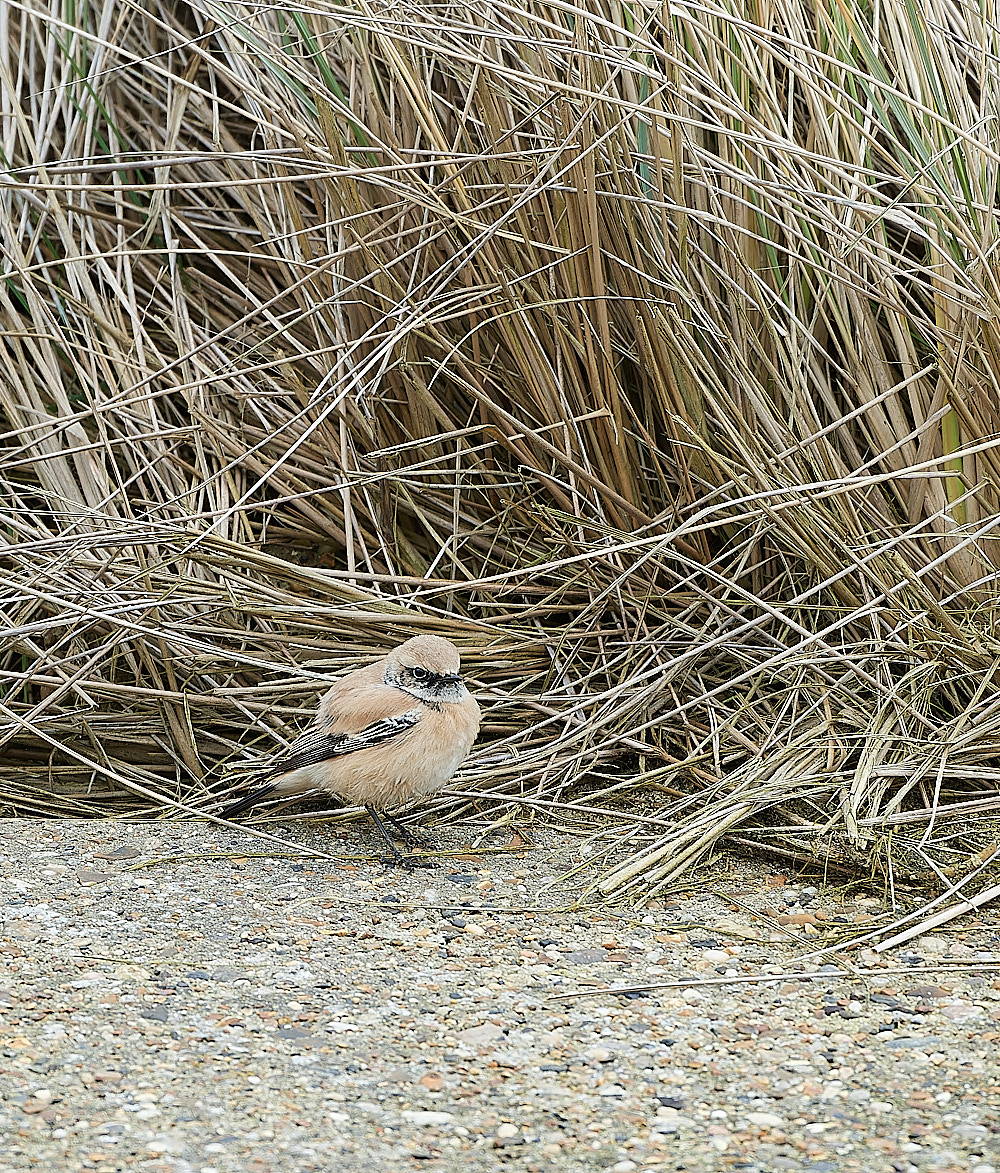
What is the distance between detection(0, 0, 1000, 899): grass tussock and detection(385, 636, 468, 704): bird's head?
0.28m

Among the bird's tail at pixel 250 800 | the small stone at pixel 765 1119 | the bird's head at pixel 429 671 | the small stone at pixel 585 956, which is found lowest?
the small stone at pixel 585 956

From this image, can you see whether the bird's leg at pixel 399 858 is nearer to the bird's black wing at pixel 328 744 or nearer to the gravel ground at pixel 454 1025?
the gravel ground at pixel 454 1025

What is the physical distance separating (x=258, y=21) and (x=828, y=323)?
1.75 meters

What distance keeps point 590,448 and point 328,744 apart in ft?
3.20

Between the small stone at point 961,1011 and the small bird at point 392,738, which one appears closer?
the small stone at point 961,1011

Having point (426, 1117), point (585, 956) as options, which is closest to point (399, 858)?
point (585, 956)

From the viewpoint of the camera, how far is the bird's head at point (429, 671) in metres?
2.79

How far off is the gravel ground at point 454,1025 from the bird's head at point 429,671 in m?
0.34

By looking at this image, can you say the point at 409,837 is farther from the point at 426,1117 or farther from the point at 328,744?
the point at 426,1117

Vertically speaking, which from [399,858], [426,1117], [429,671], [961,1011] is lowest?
[961,1011]

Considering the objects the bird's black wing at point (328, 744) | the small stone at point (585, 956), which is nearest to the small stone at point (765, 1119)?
the small stone at point (585, 956)

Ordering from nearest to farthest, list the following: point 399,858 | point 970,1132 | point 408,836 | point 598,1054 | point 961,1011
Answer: point 970,1132 → point 598,1054 → point 961,1011 → point 399,858 → point 408,836

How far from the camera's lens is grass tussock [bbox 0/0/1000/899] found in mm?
2830

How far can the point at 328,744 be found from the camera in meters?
2.81
